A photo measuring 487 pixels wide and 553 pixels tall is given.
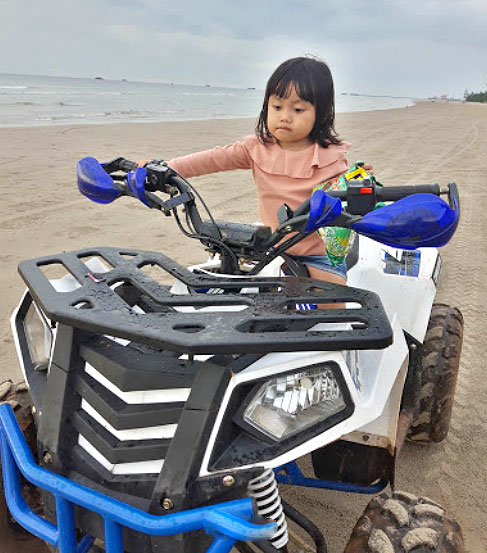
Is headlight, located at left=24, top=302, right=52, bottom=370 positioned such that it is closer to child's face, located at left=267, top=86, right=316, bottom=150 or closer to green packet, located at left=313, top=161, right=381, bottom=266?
green packet, located at left=313, top=161, right=381, bottom=266

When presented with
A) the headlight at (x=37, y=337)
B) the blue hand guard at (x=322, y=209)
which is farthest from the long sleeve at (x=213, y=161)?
Result: the blue hand guard at (x=322, y=209)

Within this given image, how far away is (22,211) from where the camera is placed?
7.01 m

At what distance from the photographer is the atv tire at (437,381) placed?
2.80 metres

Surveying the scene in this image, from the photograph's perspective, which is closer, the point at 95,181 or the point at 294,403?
the point at 294,403

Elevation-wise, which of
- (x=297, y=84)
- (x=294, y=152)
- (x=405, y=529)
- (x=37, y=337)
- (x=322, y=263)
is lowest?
(x=405, y=529)

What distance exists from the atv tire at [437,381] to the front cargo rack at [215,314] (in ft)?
3.91

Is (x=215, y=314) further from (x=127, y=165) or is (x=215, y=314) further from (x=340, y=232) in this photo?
(x=127, y=165)

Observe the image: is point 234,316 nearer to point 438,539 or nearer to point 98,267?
point 98,267

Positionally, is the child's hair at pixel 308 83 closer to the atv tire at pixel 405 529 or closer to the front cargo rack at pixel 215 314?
the front cargo rack at pixel 215 314

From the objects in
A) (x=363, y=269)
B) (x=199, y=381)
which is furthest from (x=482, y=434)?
(x=199, y=381)

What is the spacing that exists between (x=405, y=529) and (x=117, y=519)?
868 millimetres

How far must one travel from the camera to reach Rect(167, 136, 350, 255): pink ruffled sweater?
2.80 m

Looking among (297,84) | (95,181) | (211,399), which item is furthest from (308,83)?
(211,399)

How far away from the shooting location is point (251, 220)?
705cm
